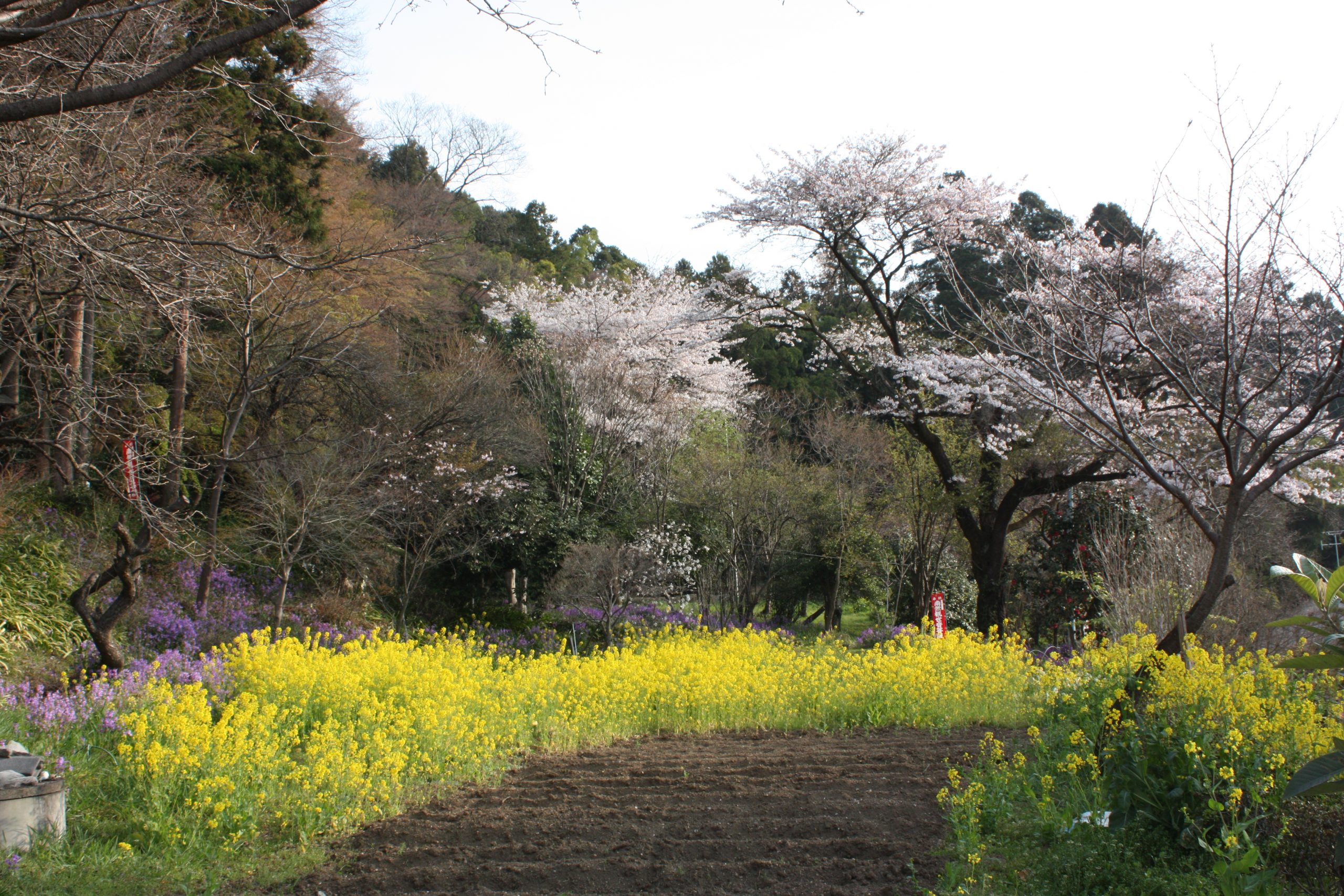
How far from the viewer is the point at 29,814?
3.82 m

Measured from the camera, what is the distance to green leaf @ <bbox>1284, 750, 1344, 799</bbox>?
248cm

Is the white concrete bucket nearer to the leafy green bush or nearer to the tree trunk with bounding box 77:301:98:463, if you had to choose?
the leafy green bush

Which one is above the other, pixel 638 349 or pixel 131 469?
pixel 638 349

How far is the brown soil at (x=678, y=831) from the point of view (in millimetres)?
3559

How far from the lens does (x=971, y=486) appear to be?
1277cm

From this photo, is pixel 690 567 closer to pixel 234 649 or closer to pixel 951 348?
pixel 951 348

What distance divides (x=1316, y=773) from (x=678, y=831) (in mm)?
2485

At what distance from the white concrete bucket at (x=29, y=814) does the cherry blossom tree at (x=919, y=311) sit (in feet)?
33.9

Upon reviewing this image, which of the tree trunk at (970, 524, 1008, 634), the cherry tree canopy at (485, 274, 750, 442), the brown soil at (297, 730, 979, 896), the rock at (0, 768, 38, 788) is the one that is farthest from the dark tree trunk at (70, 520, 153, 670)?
the tree trunk at (970, 524, 1008, 634)

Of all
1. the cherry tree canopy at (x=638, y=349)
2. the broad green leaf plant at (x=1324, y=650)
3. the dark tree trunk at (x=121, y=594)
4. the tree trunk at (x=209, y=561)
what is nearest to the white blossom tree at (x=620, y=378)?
the cherry tree canopy at (x=638, y=349)

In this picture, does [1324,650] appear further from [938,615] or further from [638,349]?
[638,349]

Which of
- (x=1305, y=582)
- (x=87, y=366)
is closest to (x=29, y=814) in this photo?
(x=1305, y=582)

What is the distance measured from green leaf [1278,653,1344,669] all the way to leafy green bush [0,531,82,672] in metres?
9.00

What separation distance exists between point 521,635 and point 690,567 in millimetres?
2852
